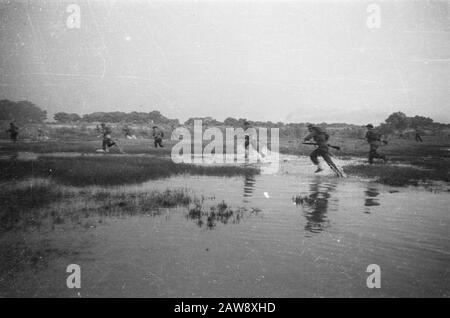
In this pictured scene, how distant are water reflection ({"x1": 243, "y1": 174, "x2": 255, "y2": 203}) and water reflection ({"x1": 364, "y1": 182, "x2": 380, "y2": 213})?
3.72 m

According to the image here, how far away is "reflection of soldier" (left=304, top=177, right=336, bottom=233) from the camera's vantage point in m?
8.98

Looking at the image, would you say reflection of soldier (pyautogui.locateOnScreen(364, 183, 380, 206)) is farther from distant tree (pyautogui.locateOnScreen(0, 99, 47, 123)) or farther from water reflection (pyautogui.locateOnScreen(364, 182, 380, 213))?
distant tree (pyautogui.locateOnScreen(0, 99, 47, 123))

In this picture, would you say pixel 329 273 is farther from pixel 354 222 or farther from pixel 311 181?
pixel 311 181

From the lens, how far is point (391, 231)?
28.2ft

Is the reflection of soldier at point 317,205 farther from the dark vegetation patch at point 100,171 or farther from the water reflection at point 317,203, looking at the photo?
the dark vegetation patch at point 100,171

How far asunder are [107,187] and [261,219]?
6630mm

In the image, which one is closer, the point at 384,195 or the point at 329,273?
the point at 329,273

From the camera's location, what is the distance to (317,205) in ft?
36.9

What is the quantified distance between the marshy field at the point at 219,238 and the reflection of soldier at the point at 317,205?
35 millimetres

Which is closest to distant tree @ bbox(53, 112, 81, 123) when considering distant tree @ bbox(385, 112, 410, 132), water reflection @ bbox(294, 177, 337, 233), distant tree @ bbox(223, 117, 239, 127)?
distant tree @ bbox(223, 117, 239, 127)

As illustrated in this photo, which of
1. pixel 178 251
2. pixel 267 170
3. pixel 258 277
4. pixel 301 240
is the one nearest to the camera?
pixel 258 277

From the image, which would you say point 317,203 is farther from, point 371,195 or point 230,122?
point 230,122

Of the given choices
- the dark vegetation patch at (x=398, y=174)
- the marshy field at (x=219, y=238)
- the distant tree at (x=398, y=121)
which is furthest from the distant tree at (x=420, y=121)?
the marshy field at (x=219, y=238)
